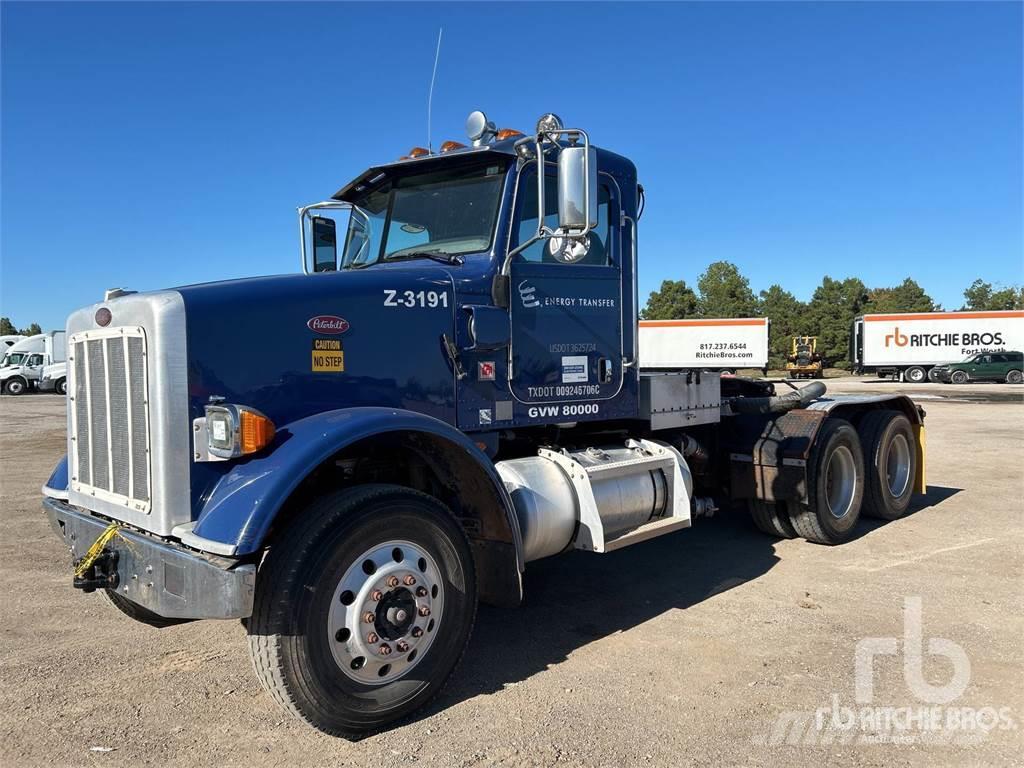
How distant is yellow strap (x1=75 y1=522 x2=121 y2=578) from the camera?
3.51 metres

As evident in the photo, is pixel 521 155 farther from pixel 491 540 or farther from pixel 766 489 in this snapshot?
pixel 766 489

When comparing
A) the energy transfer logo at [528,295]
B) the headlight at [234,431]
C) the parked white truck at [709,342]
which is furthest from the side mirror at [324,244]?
the parked white truck at [709,342]

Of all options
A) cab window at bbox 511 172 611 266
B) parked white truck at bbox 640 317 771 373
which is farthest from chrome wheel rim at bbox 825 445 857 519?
parked white truck at bbox 640 317 771 373

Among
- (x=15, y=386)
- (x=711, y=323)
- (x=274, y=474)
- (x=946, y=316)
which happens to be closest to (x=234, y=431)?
(x=274, y=474)

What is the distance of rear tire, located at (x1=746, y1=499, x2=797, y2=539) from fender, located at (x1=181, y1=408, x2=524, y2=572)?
420cm

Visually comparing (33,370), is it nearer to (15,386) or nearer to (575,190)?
(15,386)

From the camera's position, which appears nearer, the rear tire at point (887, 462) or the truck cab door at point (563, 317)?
the truck cab door at point (563, 317)

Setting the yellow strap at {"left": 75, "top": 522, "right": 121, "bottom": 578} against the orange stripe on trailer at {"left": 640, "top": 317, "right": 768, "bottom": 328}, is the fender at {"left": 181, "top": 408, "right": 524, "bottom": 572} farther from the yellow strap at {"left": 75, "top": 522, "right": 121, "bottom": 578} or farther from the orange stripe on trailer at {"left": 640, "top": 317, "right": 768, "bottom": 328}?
the orange stripe on trailer at {"left": 640, "top": 317, "right": 768, "bottom": 328}

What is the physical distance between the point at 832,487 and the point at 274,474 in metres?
5.55

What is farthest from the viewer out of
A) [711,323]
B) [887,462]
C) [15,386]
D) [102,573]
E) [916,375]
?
[711,323]

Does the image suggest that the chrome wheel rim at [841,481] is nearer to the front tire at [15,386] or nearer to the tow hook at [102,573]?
the tow hook at [102,573]

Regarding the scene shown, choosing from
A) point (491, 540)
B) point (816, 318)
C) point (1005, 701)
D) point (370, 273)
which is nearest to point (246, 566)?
point (491, 540)

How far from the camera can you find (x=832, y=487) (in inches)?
279

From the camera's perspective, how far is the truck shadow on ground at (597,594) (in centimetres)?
420
